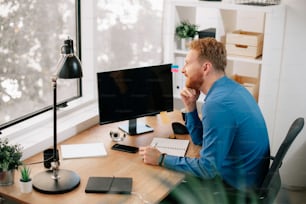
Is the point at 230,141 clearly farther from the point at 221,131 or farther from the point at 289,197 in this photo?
the point at 289,197

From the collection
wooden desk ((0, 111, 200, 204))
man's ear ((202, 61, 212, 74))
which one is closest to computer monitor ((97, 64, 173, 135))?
wooden desk ((0, 111, 200, 204))

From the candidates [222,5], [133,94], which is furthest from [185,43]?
[133,94]

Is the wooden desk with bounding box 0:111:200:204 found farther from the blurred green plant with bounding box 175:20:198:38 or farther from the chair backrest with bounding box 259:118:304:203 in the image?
the blurred green plant with bounding box 175:20:198:38

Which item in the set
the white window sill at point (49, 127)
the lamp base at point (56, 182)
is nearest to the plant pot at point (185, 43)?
the white window sill at point (49, 127)

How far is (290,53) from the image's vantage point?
→ 3.42m

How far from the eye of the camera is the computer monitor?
2.79 metres

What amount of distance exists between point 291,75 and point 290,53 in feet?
0.54

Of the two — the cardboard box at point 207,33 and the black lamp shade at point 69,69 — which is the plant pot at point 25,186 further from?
the cardboard box at point 207,33

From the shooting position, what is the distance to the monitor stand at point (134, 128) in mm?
3002

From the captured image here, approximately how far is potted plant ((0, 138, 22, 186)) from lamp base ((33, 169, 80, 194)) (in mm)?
120

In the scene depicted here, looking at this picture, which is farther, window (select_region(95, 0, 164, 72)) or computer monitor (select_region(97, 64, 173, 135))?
window (select_region(95, 0, 164, 72))

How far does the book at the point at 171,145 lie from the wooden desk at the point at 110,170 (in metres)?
0.04

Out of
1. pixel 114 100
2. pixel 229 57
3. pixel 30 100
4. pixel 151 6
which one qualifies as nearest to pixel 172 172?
pixel 114 100

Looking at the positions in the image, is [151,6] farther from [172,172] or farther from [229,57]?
[172,172]
